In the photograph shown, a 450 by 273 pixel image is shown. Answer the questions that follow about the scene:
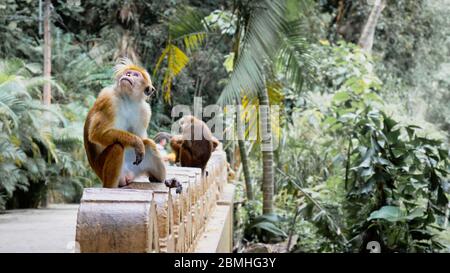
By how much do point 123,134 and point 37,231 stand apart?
3.88 meters

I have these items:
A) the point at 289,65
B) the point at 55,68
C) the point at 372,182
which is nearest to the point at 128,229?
the point at 372,182

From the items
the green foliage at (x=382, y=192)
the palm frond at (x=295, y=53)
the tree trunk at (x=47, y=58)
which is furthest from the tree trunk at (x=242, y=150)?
the tree trunk at (x=47, y=58)

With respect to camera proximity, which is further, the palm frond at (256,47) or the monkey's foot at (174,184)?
the palm frond at (256,47)

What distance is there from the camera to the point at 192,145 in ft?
19.8

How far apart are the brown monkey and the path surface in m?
1.27

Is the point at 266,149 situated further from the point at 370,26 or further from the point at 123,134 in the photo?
the point at 370,26

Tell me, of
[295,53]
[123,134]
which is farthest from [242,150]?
[123,134]

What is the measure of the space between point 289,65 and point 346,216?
203 centimetres

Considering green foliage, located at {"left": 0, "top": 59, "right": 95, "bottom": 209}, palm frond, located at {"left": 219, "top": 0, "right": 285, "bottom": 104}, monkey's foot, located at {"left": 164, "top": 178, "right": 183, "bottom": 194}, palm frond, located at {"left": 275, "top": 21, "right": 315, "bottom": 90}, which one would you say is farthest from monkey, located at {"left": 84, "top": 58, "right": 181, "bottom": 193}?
green foliage, located at {"left": 0, "top": 59, "right": 95, "bottom": 209}

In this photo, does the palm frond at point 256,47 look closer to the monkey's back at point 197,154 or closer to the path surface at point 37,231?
the monkey's back at point 197,154

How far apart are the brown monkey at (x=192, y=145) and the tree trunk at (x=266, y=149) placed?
219cm

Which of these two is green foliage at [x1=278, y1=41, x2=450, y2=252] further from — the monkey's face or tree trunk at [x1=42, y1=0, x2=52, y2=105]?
tree trunk at [x1=42, y1=0, x2=52, y2=105]

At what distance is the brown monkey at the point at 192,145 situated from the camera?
5969mm

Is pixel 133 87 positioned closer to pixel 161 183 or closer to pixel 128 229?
pixel 161 183
